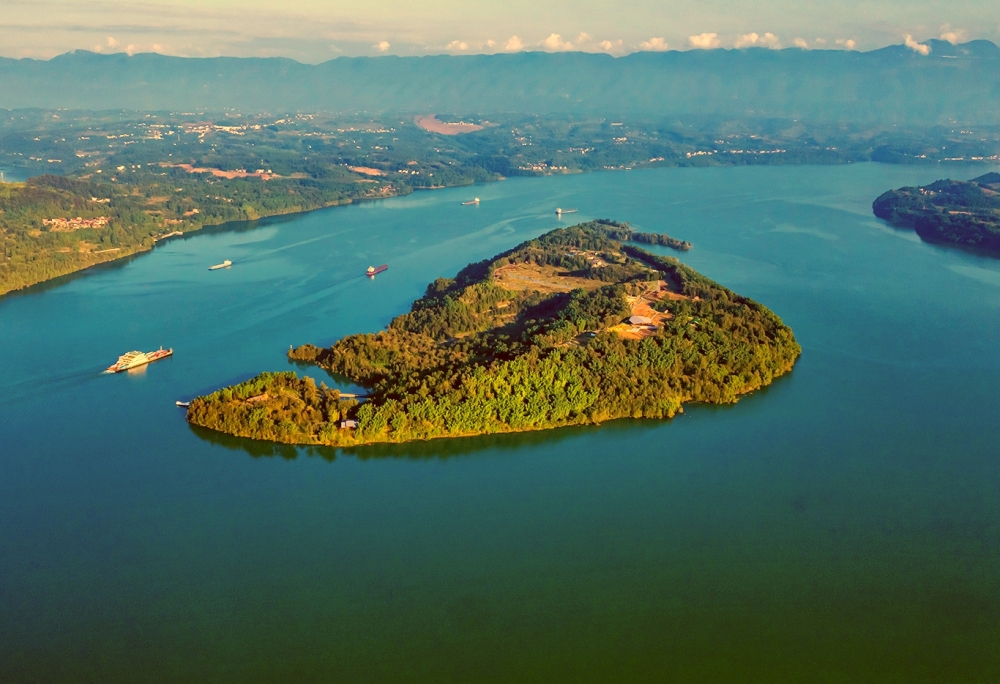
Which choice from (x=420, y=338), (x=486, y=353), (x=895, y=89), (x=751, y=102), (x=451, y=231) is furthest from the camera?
(x=751, y=102)

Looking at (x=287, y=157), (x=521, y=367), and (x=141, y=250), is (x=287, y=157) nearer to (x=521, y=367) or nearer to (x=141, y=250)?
(x=141, y=250)

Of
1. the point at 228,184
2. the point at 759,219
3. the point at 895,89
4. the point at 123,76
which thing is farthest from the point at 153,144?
the point at 895,89

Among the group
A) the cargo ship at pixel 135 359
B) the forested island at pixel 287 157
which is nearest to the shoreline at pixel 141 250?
the forested island at pixel 287 157

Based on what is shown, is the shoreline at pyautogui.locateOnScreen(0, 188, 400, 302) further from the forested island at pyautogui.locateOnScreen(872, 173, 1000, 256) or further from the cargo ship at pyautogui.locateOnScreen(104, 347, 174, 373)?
the forested island at pyautogui.locateOnScreen(872, 173, 1000, 256)

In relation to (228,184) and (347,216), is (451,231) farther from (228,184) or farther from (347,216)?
(228,184)

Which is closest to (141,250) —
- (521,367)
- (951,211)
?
(521,367)

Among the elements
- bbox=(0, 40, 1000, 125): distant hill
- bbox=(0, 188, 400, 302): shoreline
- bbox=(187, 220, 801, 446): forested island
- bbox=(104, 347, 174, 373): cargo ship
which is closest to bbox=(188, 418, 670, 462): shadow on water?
bbox=(187, 220, 801, 446): forested island

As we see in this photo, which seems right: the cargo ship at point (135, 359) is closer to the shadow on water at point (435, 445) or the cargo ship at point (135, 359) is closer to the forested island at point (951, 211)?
the shadow on water at point (435, 445)
